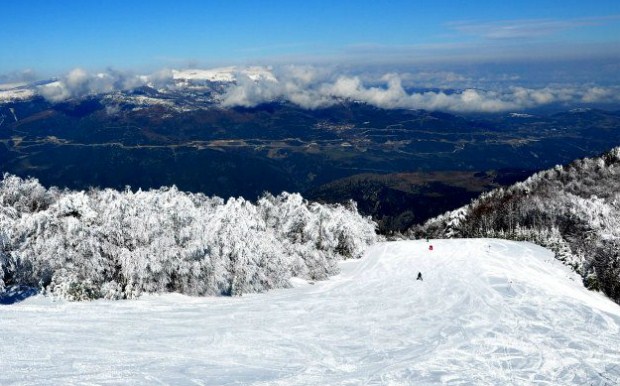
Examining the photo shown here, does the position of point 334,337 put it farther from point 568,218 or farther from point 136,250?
point 568,218

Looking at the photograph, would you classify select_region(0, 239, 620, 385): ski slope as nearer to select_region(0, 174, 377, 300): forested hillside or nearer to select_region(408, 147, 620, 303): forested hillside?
select_region(0, 174, 377, 300): forested hillside

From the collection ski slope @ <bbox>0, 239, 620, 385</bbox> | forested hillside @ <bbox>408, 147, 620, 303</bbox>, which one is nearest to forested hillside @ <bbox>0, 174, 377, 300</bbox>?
ski slope @ <bbox>0, 239, 620, 385</bbox>

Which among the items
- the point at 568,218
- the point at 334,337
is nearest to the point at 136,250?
the point at 334,337

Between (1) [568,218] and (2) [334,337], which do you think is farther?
(1) [568,218]

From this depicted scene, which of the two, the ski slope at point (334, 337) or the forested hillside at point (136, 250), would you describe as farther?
the forested hillside at point (136, 250)

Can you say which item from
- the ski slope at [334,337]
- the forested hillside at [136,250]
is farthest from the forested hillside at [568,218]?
the forested hillside at [136,250]

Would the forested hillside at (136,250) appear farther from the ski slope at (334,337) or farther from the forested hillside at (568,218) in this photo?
the forested hillside at (568,218)
